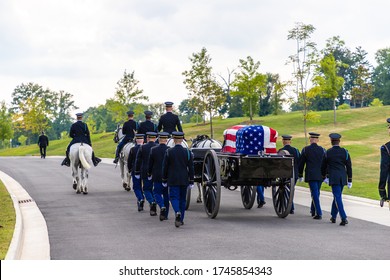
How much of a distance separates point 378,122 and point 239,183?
186 feet

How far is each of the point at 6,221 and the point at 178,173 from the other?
3.89 meters

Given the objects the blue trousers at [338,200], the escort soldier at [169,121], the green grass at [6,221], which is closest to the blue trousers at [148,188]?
the escort soldier at [169,121]

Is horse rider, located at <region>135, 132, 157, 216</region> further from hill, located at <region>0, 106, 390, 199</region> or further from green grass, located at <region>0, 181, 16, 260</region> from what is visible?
hill, located at <region>0, 106, 390, 199</region>

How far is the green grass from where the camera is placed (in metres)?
9.96

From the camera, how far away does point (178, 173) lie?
12312mm

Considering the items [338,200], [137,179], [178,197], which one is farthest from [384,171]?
[137,179]

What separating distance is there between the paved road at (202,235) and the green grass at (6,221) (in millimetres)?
763

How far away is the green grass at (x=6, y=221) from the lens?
996 centimetres

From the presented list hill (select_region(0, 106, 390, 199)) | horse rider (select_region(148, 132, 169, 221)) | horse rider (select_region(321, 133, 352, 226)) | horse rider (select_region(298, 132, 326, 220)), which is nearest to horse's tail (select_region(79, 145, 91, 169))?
horse rider (select_region(148, 132, 169, 221))

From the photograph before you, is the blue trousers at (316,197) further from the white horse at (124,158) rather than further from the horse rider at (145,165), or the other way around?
the white horse at (124,158)

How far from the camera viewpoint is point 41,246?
10109mm

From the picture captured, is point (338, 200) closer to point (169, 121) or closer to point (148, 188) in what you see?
point (148, 188)

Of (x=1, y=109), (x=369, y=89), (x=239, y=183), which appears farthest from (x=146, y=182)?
(x=369, y=89)

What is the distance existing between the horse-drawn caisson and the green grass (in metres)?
4.22
